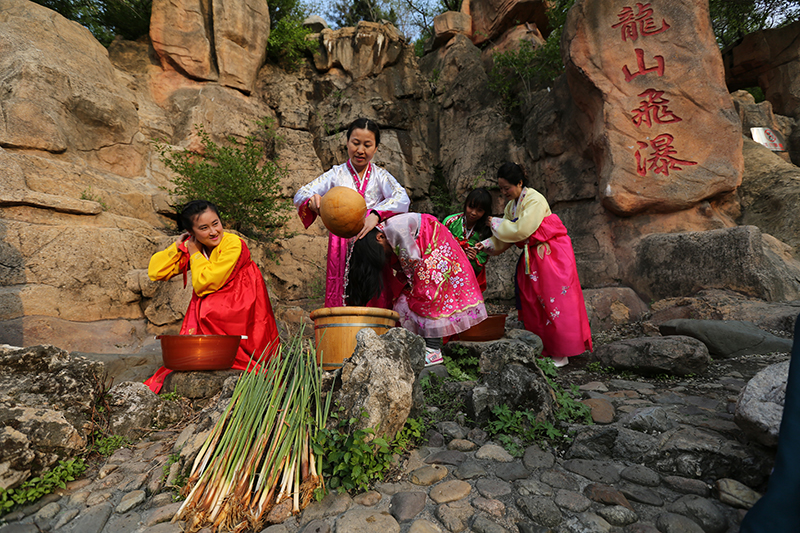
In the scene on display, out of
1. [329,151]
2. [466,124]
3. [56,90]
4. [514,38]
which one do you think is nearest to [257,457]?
[56,90]

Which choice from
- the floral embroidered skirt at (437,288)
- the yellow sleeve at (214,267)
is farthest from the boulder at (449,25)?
the yellow sleeve at (214,267)

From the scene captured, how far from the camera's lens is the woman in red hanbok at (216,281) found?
3.38 meters

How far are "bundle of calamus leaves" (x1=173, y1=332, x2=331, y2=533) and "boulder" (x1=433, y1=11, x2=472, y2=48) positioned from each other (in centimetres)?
1006

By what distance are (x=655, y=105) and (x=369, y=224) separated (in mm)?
4886

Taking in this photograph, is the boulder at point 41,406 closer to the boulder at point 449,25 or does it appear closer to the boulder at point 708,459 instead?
the boulder at point 708,459

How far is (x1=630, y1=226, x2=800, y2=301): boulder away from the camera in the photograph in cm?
448

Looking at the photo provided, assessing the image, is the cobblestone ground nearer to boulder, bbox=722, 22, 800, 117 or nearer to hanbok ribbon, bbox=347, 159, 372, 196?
hanbok ribbon, bbox=347, 159, 372, 196

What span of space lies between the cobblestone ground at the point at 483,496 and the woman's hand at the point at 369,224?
144 cm

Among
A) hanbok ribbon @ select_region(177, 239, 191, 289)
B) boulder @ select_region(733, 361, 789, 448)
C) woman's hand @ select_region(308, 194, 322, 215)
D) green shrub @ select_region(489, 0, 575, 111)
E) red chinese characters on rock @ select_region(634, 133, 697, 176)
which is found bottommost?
boulder @ select_region(733, 361, 789, 448)

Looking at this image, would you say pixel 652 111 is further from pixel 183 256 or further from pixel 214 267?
pixel 183 256

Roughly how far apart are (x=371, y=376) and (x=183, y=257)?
2.55 metres

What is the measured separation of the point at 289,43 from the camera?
8.39 meters

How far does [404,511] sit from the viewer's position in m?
1.57

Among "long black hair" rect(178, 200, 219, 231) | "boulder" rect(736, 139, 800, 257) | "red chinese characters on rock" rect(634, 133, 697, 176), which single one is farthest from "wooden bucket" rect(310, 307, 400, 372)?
"boulder" rect(736, 139, 800, 257)
